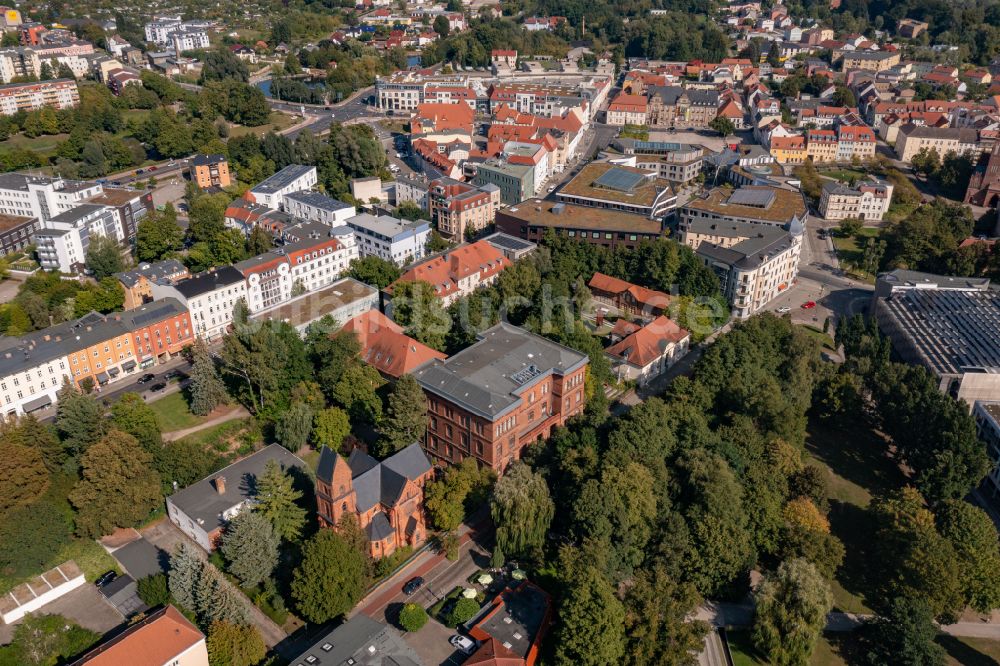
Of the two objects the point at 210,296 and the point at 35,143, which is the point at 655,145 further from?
the point at 35,143

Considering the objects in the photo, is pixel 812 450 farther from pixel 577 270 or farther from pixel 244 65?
pixel 244 65

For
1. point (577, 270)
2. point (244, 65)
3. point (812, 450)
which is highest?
point (244, 65)

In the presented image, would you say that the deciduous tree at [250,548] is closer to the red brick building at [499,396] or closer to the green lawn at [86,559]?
the green lawn at [86,559]

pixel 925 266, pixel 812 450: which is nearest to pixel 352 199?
pixel 812 450

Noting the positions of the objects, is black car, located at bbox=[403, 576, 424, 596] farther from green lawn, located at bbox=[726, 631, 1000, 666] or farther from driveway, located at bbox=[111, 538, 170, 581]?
green lawn, located at bbox=[726, 631, 1000, 666]

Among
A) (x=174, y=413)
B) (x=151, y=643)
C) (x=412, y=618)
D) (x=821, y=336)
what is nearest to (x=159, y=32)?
(x=174, y=413)

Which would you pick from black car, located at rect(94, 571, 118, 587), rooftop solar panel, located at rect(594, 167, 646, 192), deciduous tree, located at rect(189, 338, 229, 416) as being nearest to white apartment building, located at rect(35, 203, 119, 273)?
deciduous tree, located at rect(189, 338, 229, 416)

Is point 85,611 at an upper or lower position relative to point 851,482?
upper

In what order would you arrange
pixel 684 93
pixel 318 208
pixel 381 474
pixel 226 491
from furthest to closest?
pixel 684 93 → pixel 318 208 → pixel 226 491 → pixel 381 474
